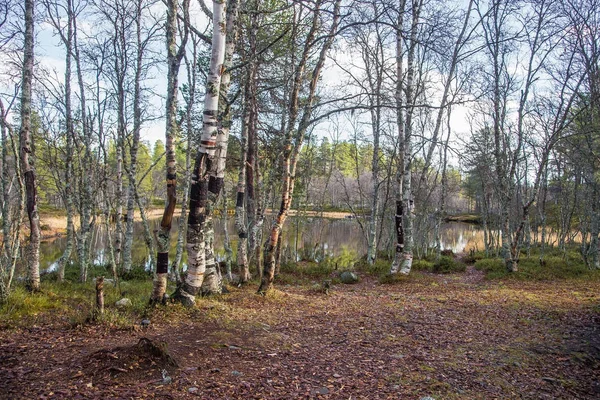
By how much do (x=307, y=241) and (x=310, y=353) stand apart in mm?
22886

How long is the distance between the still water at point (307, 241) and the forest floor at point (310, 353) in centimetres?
932

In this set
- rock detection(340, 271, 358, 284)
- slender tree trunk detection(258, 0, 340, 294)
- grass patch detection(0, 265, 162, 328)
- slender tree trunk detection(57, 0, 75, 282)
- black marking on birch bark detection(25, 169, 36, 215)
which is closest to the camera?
grass patch detection(0, 265, 162, 328)

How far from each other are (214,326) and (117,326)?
1279mm

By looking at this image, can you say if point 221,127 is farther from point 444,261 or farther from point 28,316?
point 444,261

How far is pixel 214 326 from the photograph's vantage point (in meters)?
5.01

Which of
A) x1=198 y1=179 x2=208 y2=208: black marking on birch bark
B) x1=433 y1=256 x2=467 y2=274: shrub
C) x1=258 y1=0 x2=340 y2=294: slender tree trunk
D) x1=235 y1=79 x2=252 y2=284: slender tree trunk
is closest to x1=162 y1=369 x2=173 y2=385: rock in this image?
x1=198 y1=179 x2=208 y2=208: black marking on birch bark

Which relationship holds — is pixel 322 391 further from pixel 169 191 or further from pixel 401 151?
pixel 401 151

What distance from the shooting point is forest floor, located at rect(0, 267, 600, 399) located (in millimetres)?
3363

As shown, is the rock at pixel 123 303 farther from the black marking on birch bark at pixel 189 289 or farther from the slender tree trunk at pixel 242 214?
the slender tree trunk at pixel 242 214

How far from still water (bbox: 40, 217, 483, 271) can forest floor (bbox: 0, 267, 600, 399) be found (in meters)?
9.32

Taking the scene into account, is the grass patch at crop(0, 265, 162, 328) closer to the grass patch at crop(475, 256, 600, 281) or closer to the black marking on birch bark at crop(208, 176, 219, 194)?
the black marking on birch bark at crop(208, 176, 219, 194)

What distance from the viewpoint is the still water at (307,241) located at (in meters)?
18.8

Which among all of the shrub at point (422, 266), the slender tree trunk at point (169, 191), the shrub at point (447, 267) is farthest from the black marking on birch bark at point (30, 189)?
the shrub at point (447, 267)

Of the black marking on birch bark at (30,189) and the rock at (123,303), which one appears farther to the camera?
the black marking on birch bark at (30,189)
